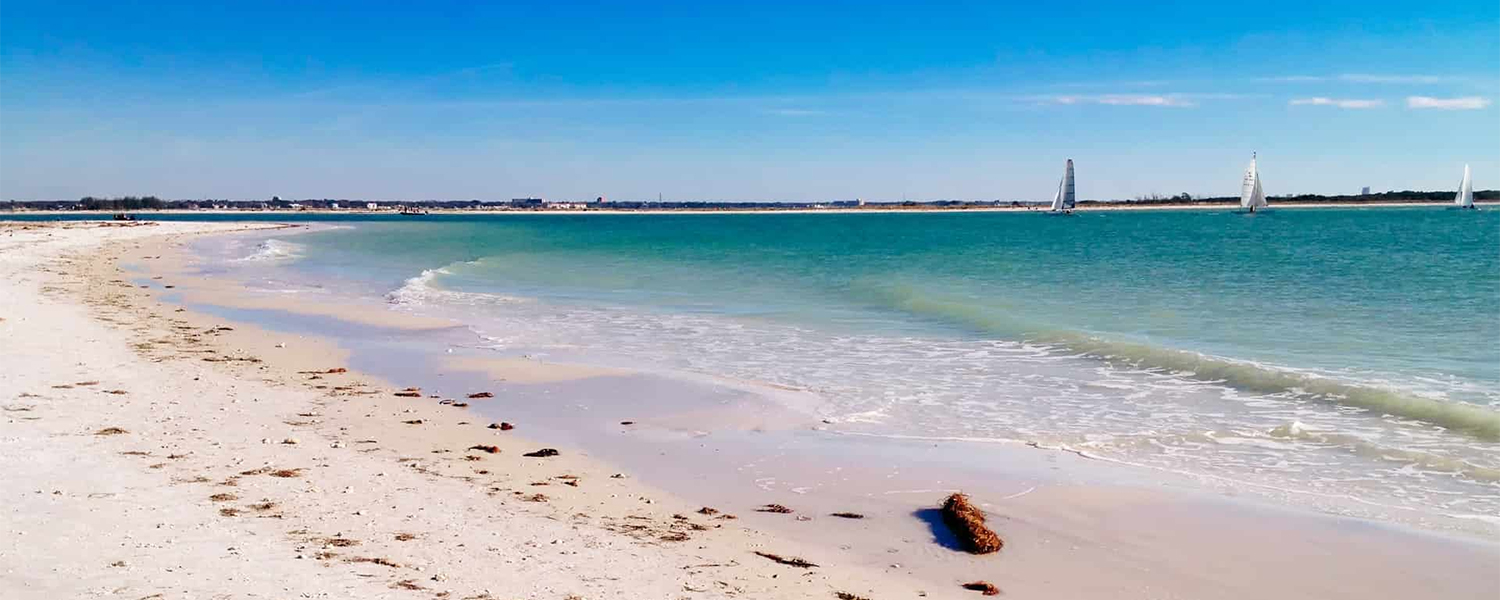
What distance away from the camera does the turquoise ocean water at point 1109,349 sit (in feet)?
32.3

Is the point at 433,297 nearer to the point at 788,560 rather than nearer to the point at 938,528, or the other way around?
the point at 938,528

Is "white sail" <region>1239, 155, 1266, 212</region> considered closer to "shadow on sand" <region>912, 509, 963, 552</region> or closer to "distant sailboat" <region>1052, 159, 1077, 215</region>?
"distant sailboat" <region>1052, 159, 1077, 215</region>

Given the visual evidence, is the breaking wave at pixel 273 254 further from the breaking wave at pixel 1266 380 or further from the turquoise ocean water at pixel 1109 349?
the breaking wave at pixel 1266 380

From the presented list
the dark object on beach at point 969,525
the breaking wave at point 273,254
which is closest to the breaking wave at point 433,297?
the breaking wave at point 273,254

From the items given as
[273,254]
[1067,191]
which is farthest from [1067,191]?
[273,254]

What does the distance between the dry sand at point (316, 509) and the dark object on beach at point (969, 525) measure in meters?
0.83

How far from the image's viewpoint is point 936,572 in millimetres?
6273

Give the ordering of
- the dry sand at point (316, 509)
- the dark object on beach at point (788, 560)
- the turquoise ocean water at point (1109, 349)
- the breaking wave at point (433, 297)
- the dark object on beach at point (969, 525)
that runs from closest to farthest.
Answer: the dry sand at point (316, 509)
the dark object on beach at point (788, 560)
the dark object on beach at point (969, 525)
the turquoise ocean water at point (1109, 349)
the breaking wave at point (433, 297)

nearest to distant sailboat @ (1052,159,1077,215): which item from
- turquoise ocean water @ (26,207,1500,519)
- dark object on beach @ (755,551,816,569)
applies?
turquoise ocean water @ (26,207,1500,519)

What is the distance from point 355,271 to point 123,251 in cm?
1503

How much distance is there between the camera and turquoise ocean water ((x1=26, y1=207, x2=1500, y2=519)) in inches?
387

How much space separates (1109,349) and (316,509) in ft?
42.6

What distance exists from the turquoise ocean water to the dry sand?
3.99m

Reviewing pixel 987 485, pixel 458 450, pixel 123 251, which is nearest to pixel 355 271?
pixel 123 251
